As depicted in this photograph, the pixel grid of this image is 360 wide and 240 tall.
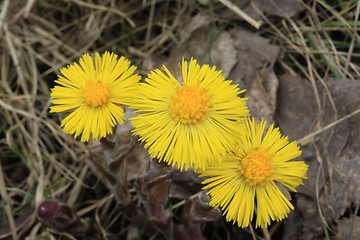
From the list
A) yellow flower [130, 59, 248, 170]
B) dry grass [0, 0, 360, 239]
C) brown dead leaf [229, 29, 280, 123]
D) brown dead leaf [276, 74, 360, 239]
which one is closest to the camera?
yellow flower [130, 59, 248, 170]

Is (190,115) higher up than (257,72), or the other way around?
(257,72)

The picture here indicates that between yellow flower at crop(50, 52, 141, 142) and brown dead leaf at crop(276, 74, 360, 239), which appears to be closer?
yellow flower at crop(50, 52, 141, 142)

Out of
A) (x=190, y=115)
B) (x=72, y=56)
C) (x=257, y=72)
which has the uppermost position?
(x=72, y=56)

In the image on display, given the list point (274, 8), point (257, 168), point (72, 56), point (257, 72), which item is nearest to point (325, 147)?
point (257, 72)

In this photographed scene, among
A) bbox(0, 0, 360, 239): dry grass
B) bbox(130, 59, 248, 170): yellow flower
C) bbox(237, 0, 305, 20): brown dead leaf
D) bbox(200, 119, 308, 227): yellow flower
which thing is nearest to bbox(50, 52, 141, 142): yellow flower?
bbox(130, 59, 248, 170): yellow flower

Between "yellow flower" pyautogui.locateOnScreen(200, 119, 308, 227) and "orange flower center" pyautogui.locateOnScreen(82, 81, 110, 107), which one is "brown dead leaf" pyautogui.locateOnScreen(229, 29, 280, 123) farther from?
"orange flower center" pyautogui.locateOnScreen(82, 81, 110, 107)

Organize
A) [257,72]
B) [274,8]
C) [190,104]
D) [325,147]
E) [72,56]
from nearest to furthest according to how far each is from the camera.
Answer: [190,104]
[325,147]
[257,72]
[274,8]
[72,56]

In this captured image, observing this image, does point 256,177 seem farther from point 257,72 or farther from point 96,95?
point 257,72

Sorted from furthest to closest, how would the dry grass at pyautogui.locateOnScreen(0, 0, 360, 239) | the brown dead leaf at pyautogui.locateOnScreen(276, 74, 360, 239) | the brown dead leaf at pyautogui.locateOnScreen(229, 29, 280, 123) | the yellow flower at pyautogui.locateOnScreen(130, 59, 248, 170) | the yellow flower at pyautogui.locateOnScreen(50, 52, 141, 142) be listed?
the dry grass at pyautogui.locateOnScreen(0, 0, 360, 239) < the brown dead leaf at pyautogui.locateOnScreen(229, 29, 280, 123) < the brown dead leaf at pyautogui.locateOnScreen(276, 74, 360, 239) < the yellow flower at pyautogui.locateOnScreen(50, 52, 141, 142) < the yellow flower at pyautogui.locateOnScreen(130, 59, 248, 170)
